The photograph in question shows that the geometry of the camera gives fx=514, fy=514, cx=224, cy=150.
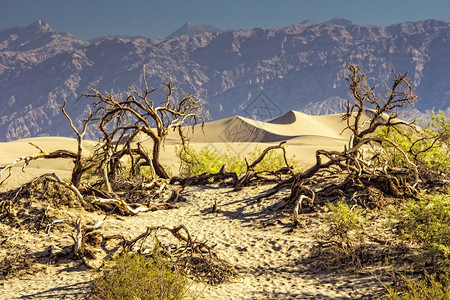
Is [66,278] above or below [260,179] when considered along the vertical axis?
below

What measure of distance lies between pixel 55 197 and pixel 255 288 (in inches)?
223

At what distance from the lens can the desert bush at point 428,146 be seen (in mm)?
15594

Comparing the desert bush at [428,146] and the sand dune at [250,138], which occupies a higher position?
the sand dune at [250,138]

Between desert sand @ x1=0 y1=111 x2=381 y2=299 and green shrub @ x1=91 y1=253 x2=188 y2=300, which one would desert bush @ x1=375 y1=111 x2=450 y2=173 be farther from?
green shrub @ x1=91 y1=253 x2=188 y2=300

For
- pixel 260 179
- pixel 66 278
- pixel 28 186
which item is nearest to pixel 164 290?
pixel 66 278

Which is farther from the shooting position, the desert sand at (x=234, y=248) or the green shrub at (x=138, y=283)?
the desert sand at (x=234, y=248)

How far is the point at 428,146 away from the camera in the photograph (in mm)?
16641

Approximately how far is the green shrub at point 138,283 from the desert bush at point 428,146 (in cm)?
1017

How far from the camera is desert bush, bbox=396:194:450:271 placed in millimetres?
7637

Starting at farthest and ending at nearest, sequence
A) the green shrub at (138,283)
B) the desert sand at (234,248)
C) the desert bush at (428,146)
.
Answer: the desert bush at (428,146) → the desert sand at (234,248) → the green shrub at (138,283)

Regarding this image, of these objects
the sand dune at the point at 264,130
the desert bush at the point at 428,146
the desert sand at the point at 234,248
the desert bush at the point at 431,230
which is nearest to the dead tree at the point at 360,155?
the desert sand at the point at 234,248

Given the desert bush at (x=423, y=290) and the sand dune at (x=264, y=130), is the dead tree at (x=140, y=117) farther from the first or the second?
the sand dune at (x=264, y=130)

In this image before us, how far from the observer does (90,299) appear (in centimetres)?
729

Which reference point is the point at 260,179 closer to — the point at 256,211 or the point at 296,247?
the point at 256,211
